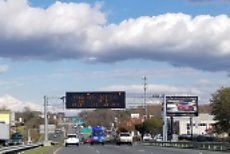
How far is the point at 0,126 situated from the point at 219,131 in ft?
104

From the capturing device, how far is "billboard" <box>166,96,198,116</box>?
10788 cm

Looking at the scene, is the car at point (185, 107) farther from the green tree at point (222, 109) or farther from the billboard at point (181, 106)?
the green tree at point (222, 109)

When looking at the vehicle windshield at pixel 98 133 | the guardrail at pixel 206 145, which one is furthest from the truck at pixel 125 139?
the vehicle windshield at pixel 98 133

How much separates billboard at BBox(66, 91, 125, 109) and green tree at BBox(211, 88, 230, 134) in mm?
13519

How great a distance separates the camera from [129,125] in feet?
573

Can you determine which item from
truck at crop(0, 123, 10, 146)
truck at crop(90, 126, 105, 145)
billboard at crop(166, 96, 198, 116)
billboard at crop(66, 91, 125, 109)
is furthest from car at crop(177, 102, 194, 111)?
truck at crop(0, 123, 10, 146)

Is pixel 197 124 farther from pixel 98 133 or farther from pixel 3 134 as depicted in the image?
pixel 3 134

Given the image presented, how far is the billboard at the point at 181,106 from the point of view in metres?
108

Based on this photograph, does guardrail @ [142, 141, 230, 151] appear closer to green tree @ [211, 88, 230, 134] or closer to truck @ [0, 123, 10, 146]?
green tree @ [211, 88, 230, 134]

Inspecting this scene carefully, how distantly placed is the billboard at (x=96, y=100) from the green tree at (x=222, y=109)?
1352 centimetres

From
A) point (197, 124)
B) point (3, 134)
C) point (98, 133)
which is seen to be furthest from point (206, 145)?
point (197, 124)

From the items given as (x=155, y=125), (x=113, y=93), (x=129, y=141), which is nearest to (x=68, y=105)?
(x=113, y=93)

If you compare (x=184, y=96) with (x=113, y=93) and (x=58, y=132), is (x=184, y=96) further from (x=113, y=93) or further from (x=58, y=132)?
(x=58, y=132)

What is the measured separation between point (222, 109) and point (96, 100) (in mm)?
18547
